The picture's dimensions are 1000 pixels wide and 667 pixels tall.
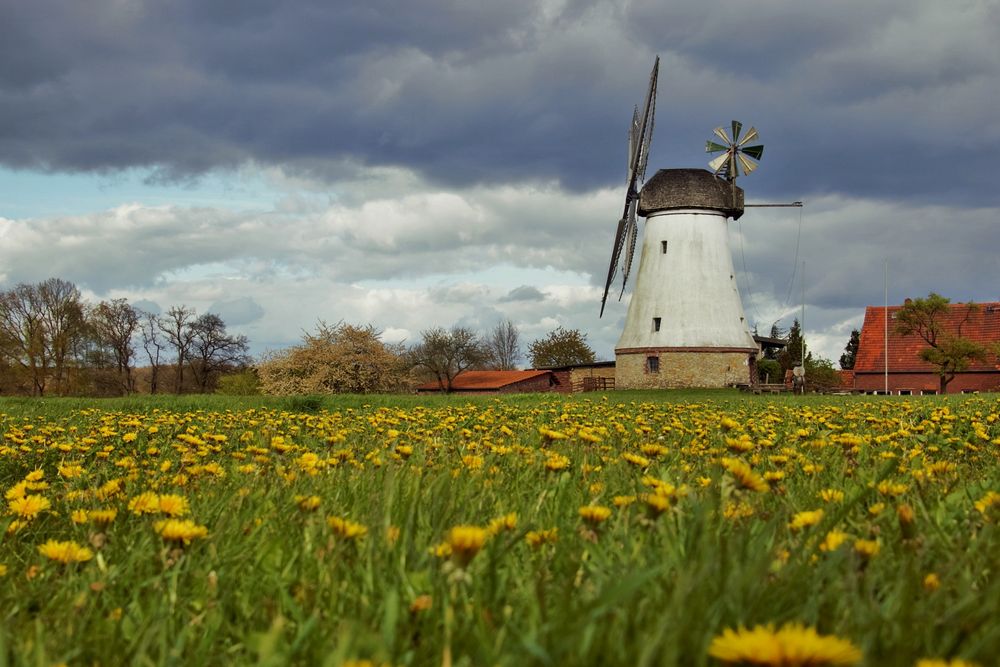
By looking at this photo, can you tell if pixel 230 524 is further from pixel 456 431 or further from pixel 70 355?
pixel 70 355

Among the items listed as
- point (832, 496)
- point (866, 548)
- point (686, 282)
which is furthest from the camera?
point (686, 282)

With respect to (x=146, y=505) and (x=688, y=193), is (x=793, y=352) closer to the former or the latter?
(x=688, y=193)

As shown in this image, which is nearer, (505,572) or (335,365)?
(505,572)

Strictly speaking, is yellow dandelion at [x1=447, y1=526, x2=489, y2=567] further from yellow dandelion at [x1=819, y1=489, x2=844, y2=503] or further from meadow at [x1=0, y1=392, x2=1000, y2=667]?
yellow dandelion at [x1=819, y1=489, x2=844, y2=503]

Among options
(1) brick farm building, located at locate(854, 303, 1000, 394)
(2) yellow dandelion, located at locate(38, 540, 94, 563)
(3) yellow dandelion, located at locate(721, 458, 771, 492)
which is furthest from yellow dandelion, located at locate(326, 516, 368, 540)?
(1) brick farm building, located at locate(854, 303, 1000, 394)

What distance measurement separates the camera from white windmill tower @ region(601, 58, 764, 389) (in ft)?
126

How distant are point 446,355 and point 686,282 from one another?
27089 millimetres

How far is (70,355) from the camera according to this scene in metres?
56.2

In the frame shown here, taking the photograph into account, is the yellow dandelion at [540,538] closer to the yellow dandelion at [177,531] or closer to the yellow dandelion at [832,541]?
the yellow dandelion at [832,541]

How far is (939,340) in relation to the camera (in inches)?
1746

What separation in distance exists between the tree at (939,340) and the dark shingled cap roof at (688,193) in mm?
10714

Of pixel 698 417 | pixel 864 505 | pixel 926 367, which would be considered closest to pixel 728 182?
pixel 926 367

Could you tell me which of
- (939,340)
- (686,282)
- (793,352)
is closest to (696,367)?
(686,282)

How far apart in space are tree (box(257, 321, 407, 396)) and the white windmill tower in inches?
592
